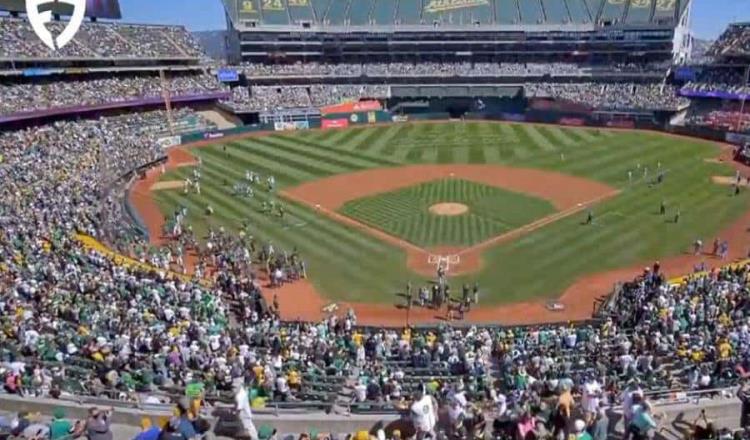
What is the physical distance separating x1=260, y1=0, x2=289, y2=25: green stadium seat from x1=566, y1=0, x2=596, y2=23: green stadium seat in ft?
119

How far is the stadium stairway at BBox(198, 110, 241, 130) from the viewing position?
69.9 m

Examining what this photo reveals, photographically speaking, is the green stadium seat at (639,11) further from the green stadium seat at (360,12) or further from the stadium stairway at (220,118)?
the stadium stairway at (220,118)

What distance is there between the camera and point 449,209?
3831cm

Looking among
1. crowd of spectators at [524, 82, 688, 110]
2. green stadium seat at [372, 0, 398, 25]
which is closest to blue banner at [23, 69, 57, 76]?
green stadium seat at [372, 0, 398, 25]

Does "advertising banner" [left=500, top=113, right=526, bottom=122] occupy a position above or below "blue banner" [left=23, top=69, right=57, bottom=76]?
below

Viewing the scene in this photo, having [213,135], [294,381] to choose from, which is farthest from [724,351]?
[213,135]

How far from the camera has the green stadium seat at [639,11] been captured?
7881cm

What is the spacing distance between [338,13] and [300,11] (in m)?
4.95

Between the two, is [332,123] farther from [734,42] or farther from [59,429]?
[59,429]

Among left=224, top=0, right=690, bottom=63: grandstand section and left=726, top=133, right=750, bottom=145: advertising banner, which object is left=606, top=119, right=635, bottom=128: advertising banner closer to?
left=726, top=133, right=750, bottom=145: advertising banner

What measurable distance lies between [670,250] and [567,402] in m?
22.9

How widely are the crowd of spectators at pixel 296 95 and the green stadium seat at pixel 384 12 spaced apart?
10.3 metres

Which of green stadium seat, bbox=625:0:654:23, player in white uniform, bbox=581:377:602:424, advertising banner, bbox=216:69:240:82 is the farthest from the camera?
green stadium seat, bbox=625:0:654:23

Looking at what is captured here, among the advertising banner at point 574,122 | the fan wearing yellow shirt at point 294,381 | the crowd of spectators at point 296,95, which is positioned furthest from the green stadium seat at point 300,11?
the fan wearing yellow shirt at point 294,381
